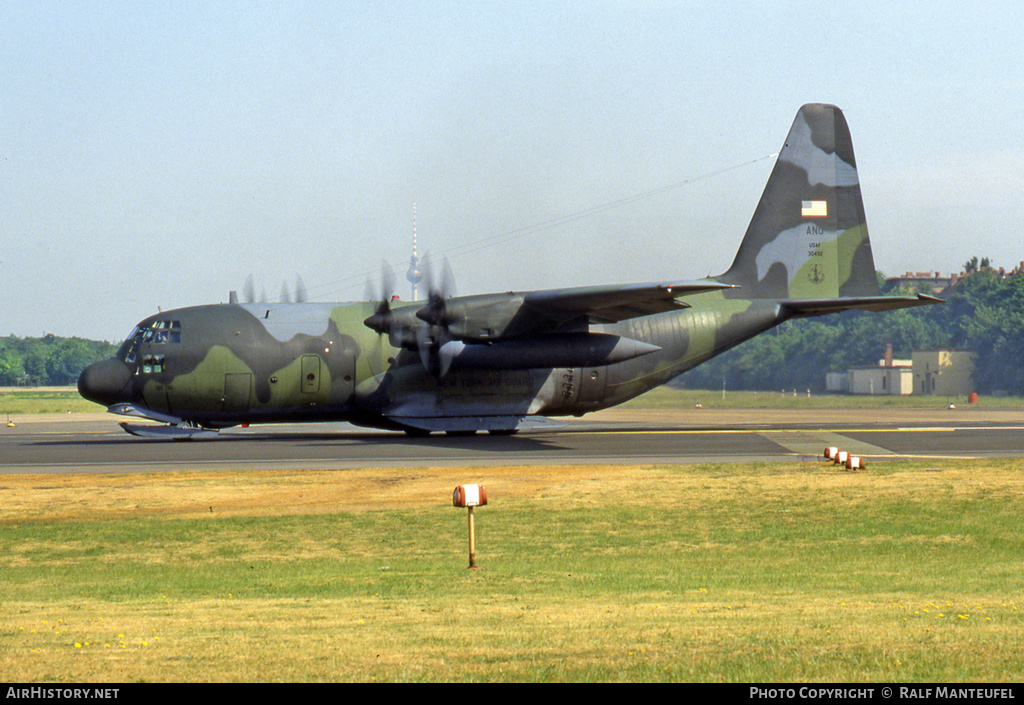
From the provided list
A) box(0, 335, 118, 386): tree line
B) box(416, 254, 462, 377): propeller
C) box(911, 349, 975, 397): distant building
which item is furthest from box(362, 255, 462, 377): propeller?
box(0, 335, 118, 386): tree line

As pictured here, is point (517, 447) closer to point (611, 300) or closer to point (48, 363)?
point (611, 300)

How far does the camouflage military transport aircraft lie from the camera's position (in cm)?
3100

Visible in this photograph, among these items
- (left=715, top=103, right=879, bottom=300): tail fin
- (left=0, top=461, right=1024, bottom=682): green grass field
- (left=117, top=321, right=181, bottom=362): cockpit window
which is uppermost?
(left=715, top=103, right=879, bottom=300): tail fin

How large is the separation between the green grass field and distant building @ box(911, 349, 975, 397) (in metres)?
62.8

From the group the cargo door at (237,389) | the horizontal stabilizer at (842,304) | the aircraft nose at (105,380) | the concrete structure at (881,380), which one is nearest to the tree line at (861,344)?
the concrete structure at (881,380)

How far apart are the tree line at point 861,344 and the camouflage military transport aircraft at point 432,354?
57.9 meters

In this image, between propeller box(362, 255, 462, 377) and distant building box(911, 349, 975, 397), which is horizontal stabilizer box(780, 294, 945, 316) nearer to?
propeller box(362, 255, 462, 377)

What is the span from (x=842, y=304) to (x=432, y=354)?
44.8 feet

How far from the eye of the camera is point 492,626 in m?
9.46

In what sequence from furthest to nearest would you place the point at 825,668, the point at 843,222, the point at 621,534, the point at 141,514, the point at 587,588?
1. the point at 843,222
2. the point at 141,514
3. the point at 621,534
4. the point at 587,588
5. the point at 825,668

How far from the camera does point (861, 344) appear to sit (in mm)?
→ 100688
